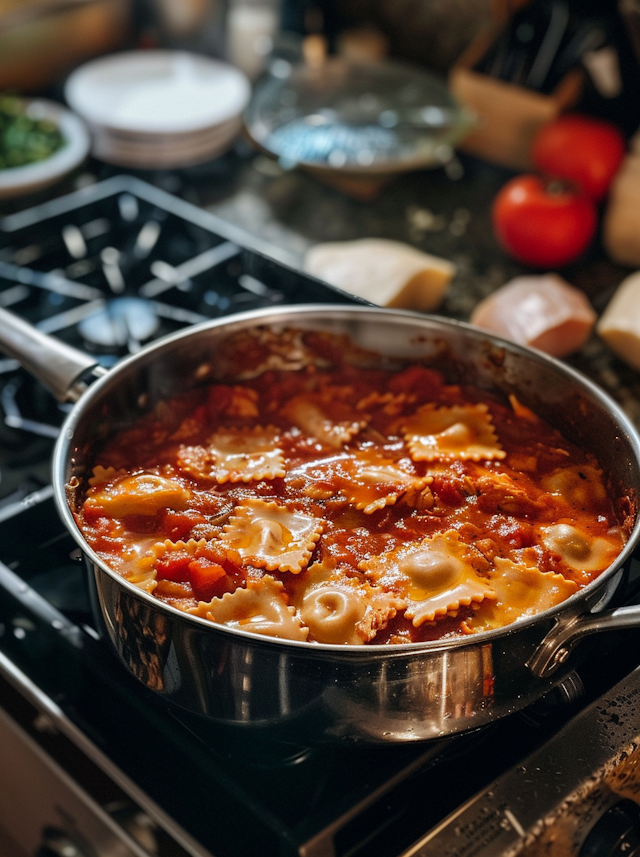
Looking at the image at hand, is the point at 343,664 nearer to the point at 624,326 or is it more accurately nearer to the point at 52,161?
the point at 624,326

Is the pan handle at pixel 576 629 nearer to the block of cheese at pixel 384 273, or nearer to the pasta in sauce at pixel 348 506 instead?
the pasta in sauce at pixel 348 506

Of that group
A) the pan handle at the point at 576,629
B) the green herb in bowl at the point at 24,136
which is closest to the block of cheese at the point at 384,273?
the green herb in bowl at the point at 24,136

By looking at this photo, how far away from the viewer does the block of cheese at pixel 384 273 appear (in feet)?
5.38

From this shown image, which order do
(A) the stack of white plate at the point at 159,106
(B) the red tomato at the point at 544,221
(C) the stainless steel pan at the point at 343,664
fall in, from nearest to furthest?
(C) the stainless steel pan at the point at 343,664, (B) the red tomato at the point at 544,221, (A) the stack of white plate at the point at 159,106

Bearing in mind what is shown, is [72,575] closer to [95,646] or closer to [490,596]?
[95,646]

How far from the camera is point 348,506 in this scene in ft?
3.52

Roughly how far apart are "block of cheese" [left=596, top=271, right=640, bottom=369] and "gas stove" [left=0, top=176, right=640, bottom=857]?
71cm

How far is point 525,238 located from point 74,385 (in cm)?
115

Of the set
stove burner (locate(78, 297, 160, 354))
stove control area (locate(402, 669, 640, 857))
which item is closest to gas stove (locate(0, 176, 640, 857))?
stove control area (locate(402, 669, 640, 857))

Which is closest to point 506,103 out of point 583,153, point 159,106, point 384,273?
point 583,153

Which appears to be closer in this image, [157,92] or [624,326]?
[624,326]

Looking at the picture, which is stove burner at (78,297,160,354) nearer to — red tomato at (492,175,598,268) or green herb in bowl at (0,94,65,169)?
green herb in bowl at (0,94,65,169)

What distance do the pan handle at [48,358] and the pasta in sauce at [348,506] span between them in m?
0.11

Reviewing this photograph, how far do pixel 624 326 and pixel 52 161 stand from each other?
1.33m
